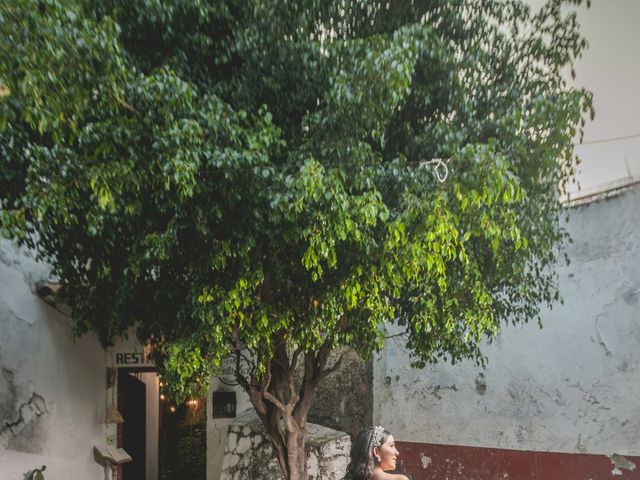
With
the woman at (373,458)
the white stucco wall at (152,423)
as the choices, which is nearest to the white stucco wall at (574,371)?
the woman at (373,458)

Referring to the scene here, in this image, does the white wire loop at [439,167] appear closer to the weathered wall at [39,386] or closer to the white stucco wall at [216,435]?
the weathered wall at [39,386]

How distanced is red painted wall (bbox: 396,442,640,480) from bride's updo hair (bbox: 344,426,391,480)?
3916mm

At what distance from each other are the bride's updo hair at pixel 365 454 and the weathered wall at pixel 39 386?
4.70 metres

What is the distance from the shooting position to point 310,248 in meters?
4.86

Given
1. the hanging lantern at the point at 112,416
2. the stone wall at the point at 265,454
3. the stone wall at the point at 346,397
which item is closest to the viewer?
the stone wall at the point at 265,454

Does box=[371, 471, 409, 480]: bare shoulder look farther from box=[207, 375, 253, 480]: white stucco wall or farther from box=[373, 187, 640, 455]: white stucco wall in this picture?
box=[207, 375, 253, 480]: white stucco wall

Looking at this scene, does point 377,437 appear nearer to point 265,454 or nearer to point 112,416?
point 265,454

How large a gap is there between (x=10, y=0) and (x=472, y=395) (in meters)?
7.32

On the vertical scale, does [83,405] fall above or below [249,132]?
below

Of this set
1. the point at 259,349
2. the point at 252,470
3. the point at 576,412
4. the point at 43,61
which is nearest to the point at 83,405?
the point at 252,470

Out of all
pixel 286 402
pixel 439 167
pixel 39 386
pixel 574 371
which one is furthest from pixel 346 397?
pixel 439 167

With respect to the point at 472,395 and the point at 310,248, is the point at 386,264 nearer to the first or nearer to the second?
the point at 310,248

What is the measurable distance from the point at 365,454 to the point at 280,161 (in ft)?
8.70

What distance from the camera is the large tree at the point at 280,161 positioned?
4648 mm
